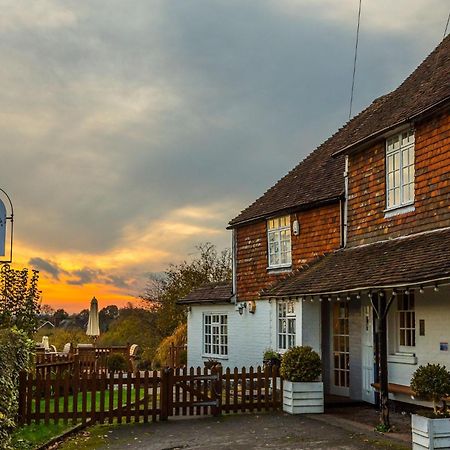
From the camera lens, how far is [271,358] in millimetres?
19984

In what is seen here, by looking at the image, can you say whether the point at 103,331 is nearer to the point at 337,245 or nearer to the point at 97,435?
the point at 337,245

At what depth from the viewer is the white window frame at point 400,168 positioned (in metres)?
15.5

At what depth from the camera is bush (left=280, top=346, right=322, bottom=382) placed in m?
15.4

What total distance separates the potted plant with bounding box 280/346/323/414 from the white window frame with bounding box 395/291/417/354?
1907 millimetres

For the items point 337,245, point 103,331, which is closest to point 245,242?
point 337,245

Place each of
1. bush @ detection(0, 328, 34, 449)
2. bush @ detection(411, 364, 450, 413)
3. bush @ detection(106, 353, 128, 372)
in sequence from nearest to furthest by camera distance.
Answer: bush @ detection(0, 328, 34, 449) < bush @ detection(411, 364, 450, 413) < bush @ detection(106, 353, 128, 372)

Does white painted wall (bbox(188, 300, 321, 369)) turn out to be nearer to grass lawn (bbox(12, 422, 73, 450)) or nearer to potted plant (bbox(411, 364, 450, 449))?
potted plant (bbox(411, 364, 450, 449))

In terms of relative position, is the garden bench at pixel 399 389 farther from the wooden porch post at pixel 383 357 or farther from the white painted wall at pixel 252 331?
the white painted wall at pixel 252 331

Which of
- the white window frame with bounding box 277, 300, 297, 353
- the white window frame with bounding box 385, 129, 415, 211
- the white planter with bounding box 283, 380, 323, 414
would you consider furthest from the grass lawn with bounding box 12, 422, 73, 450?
the white window frame with bounding box 385, 129, 415, 211

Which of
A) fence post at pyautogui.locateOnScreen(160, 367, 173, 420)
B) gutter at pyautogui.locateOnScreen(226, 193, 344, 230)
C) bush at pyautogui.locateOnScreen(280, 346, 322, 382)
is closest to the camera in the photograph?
fence post at pyautogui.locateOnScreen(160, 367, 173, 420)

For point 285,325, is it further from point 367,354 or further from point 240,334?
point 367,354

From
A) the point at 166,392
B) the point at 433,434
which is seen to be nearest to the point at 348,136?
the point at 166,392

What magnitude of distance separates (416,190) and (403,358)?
3.65 m

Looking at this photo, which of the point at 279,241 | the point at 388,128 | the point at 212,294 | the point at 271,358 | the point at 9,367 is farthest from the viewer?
the point at 212,294
